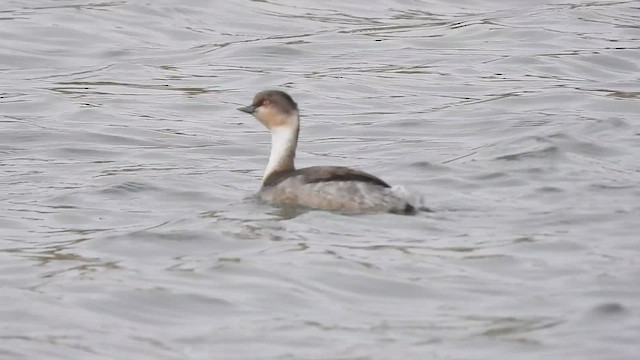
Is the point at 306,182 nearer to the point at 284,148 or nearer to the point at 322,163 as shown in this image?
the point at 284,148

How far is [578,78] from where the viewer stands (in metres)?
18.5

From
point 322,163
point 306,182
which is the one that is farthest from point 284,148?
point 322,163

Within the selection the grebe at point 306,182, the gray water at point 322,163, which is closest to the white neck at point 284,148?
the grebe at point 306,182

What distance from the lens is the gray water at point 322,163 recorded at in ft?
30.1

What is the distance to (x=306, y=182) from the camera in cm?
1191

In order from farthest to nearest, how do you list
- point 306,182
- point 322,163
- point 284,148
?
point 322,163 → point 284,148 → point 306,182

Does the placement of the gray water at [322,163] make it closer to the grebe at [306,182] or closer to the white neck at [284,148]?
the grebe at [306,182]

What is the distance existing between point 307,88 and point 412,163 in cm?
409

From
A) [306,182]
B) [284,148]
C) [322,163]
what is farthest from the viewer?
[322,163]

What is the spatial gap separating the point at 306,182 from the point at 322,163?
105 inches

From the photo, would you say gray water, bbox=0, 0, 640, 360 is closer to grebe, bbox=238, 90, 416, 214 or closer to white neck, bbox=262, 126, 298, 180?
grebe, bbox=238, 90, 416, 214

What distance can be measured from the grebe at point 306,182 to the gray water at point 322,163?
0.13m

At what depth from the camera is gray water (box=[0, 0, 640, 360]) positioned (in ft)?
30.1

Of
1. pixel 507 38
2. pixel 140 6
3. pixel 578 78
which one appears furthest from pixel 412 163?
pixel 140 6
